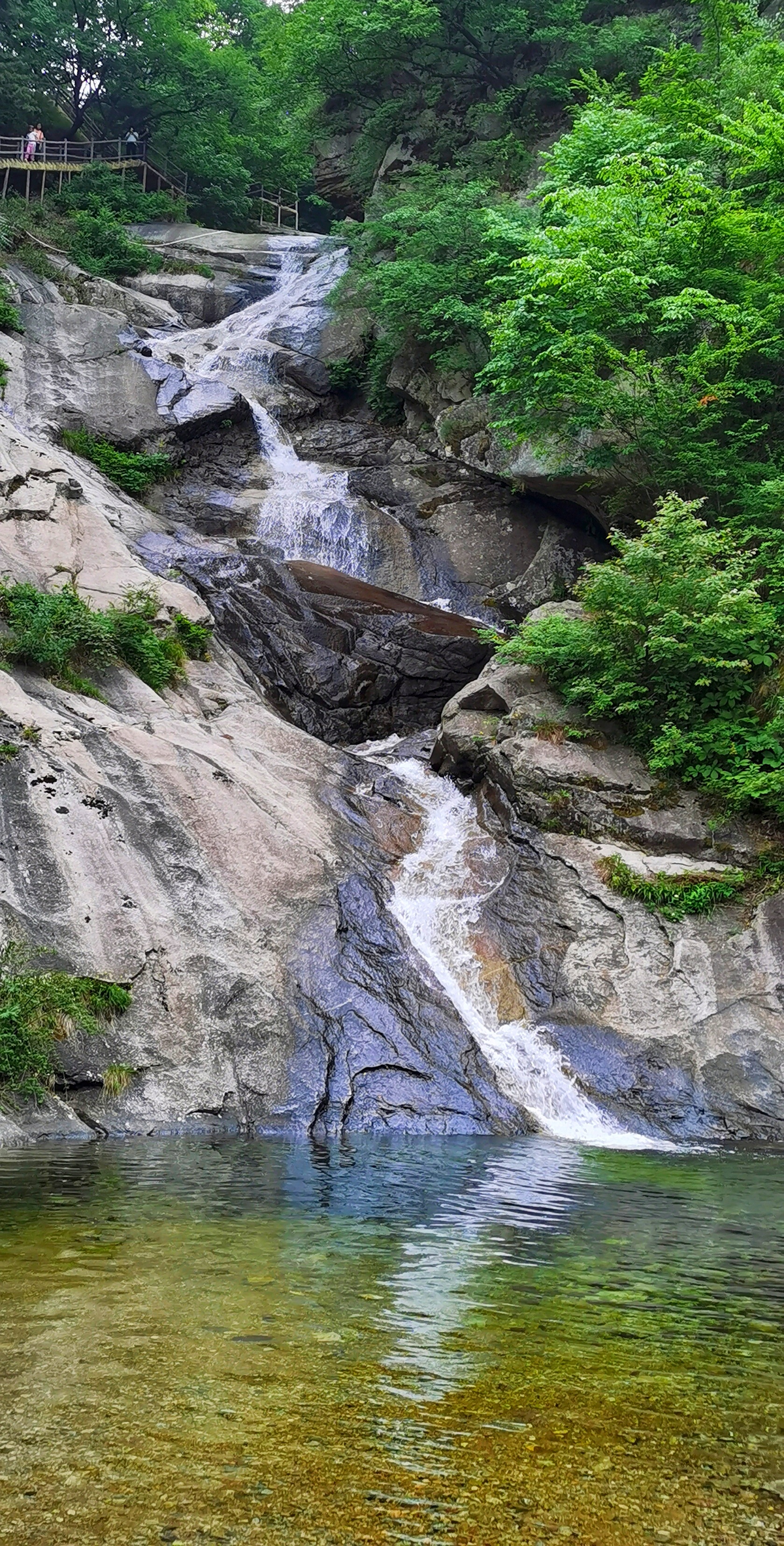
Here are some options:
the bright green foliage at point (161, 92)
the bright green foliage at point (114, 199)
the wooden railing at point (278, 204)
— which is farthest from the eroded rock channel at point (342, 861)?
the wooden railing at point (278, 204)

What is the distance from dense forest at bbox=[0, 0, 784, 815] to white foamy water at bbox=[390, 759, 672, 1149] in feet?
8.84

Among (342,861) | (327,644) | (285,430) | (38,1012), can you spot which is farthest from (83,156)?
(38,1012)

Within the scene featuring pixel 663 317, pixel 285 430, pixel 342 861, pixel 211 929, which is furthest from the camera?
pixel 285 430

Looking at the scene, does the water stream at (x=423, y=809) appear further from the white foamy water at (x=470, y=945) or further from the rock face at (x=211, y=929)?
the rock face at (x=211, y=929)

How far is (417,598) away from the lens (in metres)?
21.7

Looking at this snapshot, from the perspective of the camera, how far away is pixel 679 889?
1313cm

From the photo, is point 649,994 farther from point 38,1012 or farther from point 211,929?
point 38,1012

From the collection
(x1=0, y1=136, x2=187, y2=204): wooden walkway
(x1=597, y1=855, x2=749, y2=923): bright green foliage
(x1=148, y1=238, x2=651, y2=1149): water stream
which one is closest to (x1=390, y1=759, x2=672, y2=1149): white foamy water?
(x1=148, y1=238, x2=651, y2=1149): water stream

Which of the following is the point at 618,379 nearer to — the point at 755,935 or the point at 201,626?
the point at 201,626

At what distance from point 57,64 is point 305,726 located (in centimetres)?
3331

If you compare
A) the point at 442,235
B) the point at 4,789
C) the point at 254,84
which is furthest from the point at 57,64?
the point at 4,789

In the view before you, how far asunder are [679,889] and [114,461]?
15.4 m

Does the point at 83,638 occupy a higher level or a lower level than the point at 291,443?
lower

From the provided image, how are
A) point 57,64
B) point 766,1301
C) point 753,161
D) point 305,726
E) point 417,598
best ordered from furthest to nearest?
point 57,64
point 417,598
point 305,726
point 753,161
point 766,1301
